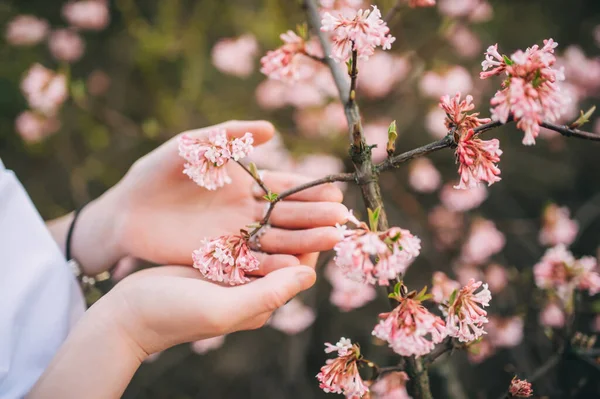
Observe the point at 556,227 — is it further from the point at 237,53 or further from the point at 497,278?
the point at 237,53

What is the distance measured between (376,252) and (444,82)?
4.21 feet

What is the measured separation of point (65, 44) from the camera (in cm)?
204

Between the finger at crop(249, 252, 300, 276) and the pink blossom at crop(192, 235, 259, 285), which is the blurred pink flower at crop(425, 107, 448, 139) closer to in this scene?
the finger at crop(249, 252, 300, 276)

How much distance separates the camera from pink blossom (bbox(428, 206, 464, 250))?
5.56ft

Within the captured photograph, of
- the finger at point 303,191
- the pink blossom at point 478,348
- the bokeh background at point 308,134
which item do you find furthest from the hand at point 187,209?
the bokeh background at point 308,134

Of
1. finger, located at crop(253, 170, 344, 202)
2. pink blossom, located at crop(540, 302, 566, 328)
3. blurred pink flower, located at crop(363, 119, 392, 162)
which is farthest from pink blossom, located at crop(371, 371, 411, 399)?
blurred pink flower, located at crop(363, 119, 392, 162)

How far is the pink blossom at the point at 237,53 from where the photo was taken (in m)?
1.82

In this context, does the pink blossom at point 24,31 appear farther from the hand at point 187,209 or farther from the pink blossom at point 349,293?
the pink blossom at point 349,293

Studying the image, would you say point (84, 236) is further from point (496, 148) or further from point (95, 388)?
point (496, 148)

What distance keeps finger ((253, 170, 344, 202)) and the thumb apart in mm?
207

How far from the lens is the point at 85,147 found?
7.18ft

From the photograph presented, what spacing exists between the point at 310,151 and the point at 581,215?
1.07 meters

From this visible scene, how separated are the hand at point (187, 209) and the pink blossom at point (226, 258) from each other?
15 cm

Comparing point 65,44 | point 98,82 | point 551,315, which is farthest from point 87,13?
point 551,315
